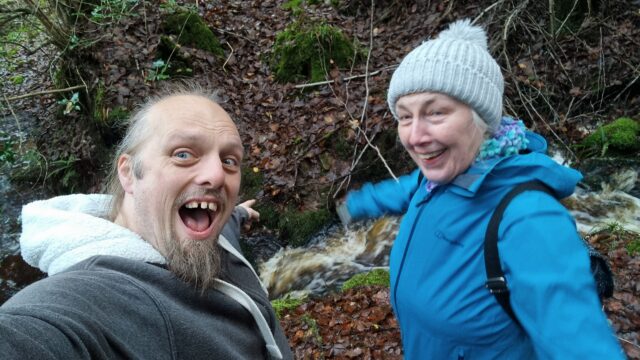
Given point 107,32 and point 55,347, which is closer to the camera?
point 55,347

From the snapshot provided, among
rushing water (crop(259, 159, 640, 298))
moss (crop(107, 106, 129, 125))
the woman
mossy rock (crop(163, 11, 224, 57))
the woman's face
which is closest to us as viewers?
the woman

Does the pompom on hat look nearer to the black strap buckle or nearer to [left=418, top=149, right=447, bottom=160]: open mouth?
[left=418, top=149, right=447, bottom=160]: open mouth

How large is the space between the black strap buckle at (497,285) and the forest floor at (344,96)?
271 centimetres

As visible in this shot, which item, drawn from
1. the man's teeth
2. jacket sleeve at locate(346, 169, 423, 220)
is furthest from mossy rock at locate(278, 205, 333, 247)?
the man's teeth

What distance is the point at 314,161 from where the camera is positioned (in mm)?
6125

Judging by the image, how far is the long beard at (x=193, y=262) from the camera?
1.54m

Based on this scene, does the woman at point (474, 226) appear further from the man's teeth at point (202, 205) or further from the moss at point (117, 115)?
the moss at point (117, 115)

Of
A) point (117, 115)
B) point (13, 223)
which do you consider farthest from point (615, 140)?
point (13, 223)

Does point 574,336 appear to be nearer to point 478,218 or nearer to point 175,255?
point 478,218

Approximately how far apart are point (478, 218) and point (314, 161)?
172 inches

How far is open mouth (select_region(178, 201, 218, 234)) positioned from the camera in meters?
1.71

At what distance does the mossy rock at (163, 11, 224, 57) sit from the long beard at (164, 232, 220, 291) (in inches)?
283

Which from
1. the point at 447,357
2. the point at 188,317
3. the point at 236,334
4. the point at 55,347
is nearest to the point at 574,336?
the point at 447,357

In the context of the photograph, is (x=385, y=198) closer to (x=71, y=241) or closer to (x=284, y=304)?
(x=71, y=241)
